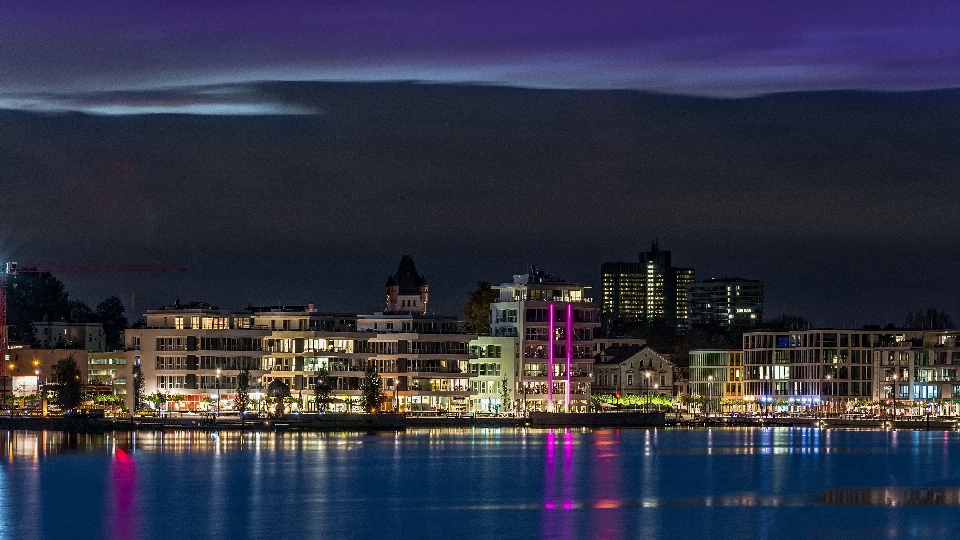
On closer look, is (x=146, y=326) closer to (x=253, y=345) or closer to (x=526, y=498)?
(x=253, y=345)

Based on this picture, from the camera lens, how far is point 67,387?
176125 millimetres

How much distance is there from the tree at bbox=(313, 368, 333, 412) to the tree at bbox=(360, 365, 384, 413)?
10.9 ft

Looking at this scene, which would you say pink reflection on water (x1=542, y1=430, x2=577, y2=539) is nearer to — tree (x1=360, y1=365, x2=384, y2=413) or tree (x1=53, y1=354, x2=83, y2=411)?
tree (x1=360, y1=365, x2=384, y2=413)

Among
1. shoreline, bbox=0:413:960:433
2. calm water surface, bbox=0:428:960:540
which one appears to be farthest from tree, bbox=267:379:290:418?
calm water surface, bbox=0:428:960:540

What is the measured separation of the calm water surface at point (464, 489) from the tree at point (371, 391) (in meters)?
23.7

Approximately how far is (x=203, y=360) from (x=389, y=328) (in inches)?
817

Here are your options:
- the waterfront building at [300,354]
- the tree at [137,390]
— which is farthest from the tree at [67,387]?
the waterfront building at [300,354]

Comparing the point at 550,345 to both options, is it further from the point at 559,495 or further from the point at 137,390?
the point at 559,495

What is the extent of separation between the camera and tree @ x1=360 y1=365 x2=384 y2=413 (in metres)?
172

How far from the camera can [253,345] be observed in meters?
179

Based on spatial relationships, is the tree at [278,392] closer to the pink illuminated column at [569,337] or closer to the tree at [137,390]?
the tree at [137,390]

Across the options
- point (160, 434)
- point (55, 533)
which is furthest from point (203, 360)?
point (55, 533)

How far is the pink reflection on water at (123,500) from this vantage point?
72062 mm

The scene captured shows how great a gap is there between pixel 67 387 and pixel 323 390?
26.1 meters
